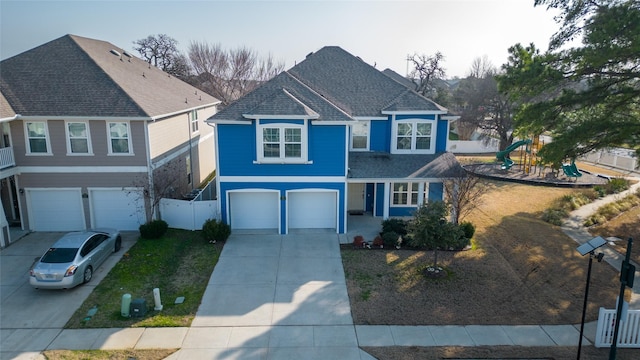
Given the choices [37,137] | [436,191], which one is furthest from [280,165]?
[37,137]

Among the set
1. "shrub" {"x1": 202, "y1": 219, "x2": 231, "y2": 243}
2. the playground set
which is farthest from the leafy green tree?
"shrub" {"x1": 202, "y1": 219, "x2": 231, "y2": 243}

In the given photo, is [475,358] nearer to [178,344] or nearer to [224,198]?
[178,344]

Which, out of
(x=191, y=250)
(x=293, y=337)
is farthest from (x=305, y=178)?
(x=293, y=337)

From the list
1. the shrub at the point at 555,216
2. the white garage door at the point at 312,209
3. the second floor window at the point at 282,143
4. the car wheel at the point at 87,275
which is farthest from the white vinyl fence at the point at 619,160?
the car wheel at the point at 87,275

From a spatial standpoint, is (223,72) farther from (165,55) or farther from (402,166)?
(402,166)

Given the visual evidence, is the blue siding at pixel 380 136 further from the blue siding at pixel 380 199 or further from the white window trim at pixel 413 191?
the white window trim at pixel 413 191

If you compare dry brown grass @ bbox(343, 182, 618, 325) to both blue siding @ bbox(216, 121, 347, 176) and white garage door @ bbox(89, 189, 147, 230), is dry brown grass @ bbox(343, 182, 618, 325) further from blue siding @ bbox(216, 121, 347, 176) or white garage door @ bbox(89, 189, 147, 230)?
white garage door @ bbox(89, 189, 147, 230)
